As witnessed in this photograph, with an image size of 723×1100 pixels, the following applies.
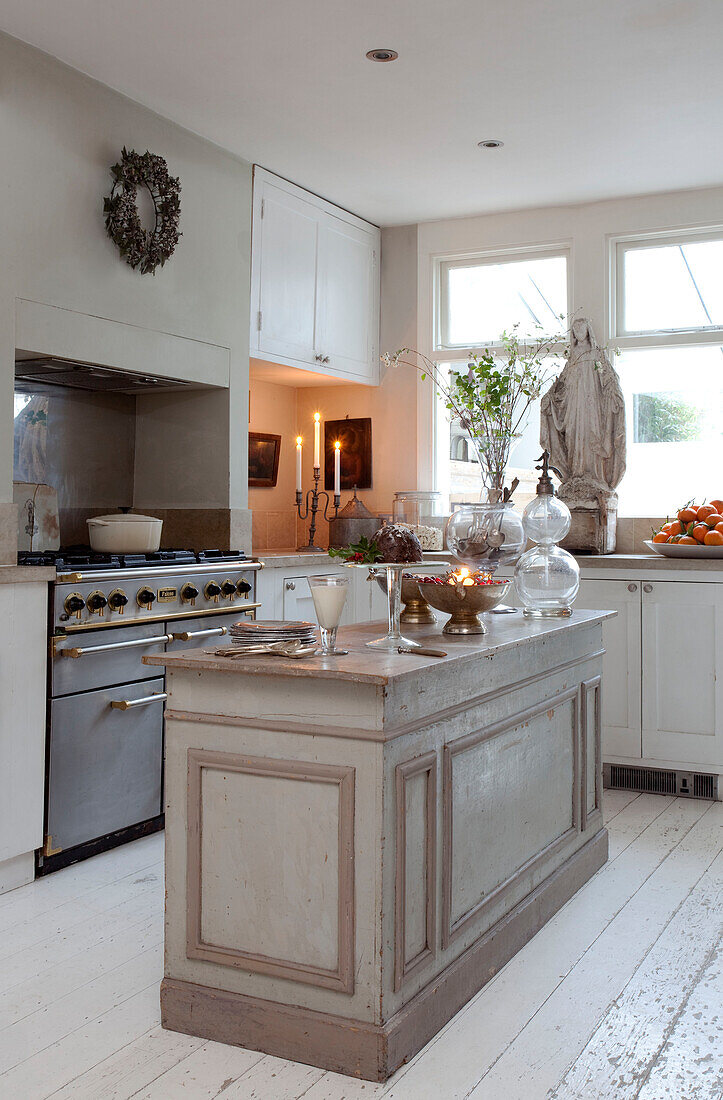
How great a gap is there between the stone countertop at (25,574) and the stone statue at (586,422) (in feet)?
8.50

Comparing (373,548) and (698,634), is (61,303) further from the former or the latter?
(698,634)

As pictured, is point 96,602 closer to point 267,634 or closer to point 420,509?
point 267,634

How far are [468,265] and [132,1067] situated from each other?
4.32 m

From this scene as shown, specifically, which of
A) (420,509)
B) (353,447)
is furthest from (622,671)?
(353,447)

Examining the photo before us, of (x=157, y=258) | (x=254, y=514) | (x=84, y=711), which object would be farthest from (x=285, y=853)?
(x=254, y=514)

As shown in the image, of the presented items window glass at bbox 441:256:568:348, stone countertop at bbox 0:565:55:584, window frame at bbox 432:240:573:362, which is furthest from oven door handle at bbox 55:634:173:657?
window glass at bbox 441:256:568:348

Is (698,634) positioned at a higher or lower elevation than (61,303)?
lower

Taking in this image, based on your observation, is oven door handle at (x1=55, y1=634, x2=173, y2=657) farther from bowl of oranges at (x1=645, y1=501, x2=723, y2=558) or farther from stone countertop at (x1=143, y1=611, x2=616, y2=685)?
bowl of oranges at (x1=645, y1=501, x2=723, y2=558)

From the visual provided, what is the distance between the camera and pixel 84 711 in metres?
3.32

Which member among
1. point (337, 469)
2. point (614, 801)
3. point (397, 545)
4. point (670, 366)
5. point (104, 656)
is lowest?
point (614, 801)

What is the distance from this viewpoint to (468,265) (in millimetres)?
5402

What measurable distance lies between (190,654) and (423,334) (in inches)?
141

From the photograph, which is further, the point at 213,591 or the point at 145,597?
the point at 213,591

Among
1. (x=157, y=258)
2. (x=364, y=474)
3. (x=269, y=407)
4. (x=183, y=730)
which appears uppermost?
(x=157, y=258)
